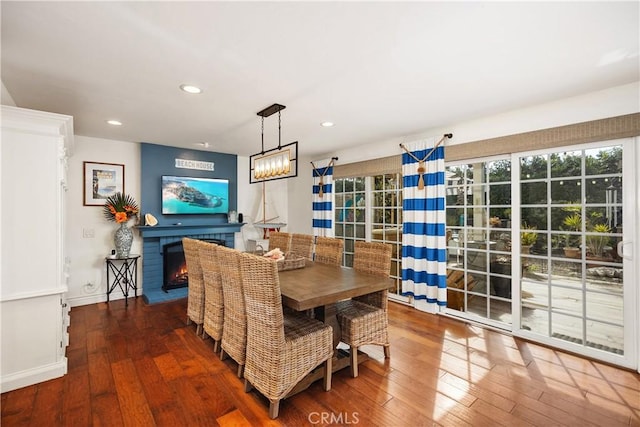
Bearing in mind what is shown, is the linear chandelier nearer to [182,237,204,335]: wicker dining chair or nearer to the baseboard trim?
[182,237,204,335]: wicker dining chair

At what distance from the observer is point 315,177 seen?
18.6ft

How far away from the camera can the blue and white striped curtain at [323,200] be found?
538 cm

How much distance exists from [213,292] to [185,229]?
2.48m

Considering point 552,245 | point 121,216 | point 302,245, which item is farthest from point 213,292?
point 552,245

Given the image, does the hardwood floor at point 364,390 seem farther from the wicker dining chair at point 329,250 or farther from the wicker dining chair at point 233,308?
the wicker dining chair at point 329,250

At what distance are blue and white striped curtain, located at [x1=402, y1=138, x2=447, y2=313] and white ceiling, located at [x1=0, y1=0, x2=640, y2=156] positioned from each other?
74 cm

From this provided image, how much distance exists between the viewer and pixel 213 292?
2.83 metres

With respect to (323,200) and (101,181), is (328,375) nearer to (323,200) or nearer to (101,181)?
(323,200)

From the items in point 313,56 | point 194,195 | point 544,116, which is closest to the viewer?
point 313,56

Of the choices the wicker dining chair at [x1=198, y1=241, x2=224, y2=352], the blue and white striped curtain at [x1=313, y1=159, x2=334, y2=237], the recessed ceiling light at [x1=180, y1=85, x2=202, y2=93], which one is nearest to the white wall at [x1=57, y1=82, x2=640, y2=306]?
the blue and white striped curtain at [x1=313, y1=159, x2=334, y2=237]

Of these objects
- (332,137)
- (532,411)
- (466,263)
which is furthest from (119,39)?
(466,263)

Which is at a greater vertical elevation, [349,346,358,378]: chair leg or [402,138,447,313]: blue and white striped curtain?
[402,138,447,313]: blue and white striped curtain

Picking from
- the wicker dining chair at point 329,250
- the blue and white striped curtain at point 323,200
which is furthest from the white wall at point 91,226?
the wicker dining chair at point 329,250

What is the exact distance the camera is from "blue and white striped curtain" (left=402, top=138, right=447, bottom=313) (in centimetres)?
373
